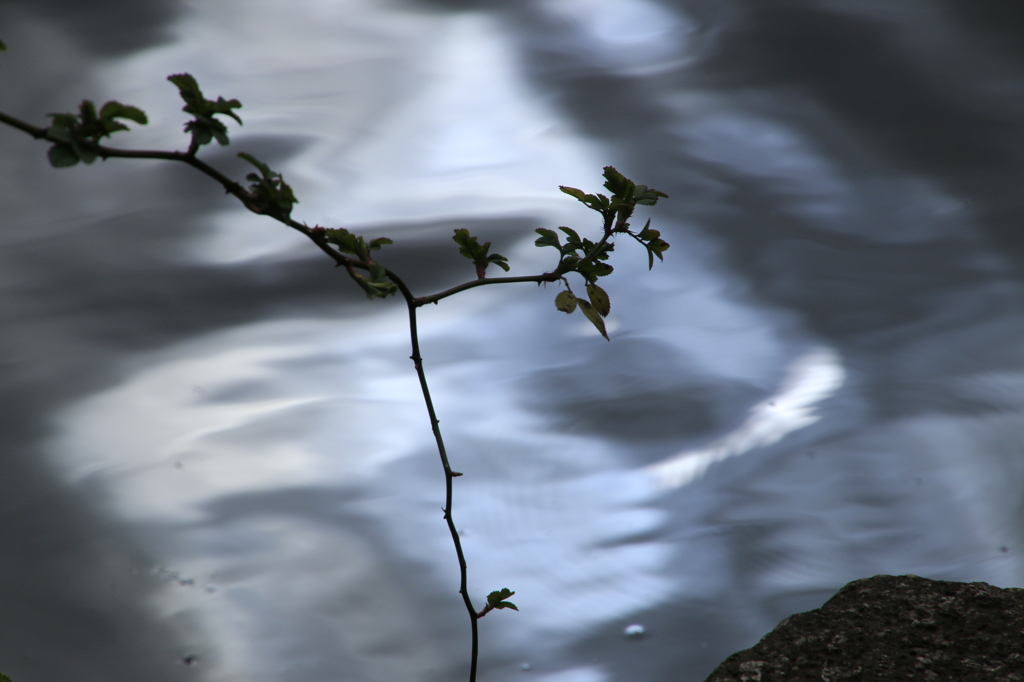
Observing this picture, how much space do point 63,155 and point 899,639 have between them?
1.79ft

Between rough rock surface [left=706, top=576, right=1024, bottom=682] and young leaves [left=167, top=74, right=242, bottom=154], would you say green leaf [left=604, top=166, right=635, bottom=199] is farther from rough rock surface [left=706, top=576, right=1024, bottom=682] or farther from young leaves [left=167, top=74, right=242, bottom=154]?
rough rock surface [left=706, top=576, right=1024, bottom=682]

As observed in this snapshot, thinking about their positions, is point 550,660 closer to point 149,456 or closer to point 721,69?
point 149,456

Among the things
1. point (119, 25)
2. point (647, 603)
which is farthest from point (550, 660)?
point (119, 25)

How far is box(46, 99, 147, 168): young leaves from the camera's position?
301 mm

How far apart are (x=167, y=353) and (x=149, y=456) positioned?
185 mm

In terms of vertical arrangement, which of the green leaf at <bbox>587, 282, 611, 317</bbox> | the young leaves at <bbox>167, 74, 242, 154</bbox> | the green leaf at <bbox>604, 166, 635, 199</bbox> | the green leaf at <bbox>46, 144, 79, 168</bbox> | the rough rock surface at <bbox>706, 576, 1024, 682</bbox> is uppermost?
the green leaf at <bbox>604, 166, 635, 199</bbox>

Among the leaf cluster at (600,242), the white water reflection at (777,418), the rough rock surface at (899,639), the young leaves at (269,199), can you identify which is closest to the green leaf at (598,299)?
the leaf cluster at (600,242)

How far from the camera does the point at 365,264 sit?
37cm

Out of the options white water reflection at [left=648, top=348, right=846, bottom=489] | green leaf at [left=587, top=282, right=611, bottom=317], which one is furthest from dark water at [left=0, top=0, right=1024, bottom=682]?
green leaf at [left=587, top=282, right=611, bottom=317]

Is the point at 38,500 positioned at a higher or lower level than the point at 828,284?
lower

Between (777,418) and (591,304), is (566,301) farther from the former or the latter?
(777,418)

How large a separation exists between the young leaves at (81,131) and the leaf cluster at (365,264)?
9 cm

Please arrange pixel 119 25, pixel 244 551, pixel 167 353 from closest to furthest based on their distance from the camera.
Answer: pixel 244 551 → pixel 167 353 → pixel 119 25

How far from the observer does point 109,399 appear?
1.12m
